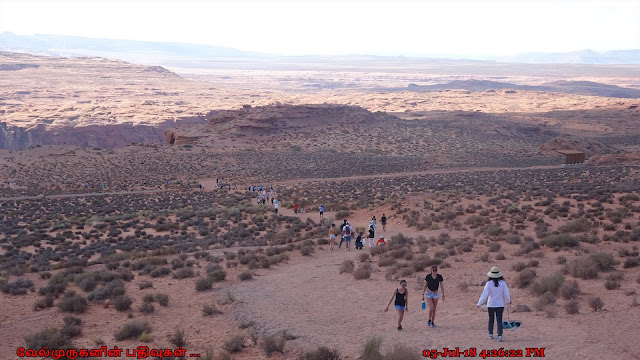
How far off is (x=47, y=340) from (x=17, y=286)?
16.7ft

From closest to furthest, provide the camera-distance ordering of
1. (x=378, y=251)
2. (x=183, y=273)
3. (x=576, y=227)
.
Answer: (x=183, y=273) → (x=378, y=251) → (x=576, y=227)

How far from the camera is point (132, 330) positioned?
11.5 meters

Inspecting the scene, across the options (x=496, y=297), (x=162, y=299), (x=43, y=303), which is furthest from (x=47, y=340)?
(x=496, y=297)

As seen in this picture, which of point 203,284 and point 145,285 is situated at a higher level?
point 203,284

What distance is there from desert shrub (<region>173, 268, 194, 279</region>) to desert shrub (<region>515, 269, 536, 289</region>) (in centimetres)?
904

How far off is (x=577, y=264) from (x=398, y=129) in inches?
2506

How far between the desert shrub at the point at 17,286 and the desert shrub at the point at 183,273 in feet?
12.5

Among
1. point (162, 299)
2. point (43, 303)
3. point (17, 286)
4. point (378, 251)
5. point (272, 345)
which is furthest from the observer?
point (378, 251)

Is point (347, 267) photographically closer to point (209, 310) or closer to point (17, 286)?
point (209, 310)

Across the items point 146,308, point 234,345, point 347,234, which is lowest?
point 347,234

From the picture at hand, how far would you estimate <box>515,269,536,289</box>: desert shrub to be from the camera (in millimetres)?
13070

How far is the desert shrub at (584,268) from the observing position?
42.8 ft

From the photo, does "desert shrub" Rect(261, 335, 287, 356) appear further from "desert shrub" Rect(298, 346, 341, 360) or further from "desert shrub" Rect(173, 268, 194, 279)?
"desert shrub" Rect(173, 268, 194, 279)

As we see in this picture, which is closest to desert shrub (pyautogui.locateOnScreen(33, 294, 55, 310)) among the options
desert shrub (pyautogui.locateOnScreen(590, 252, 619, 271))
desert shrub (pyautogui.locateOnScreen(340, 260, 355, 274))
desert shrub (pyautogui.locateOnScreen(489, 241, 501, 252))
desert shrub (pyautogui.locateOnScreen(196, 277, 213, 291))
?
desert shrub (pyautogui.locateOnScreen(196, 277, 213, 291))
